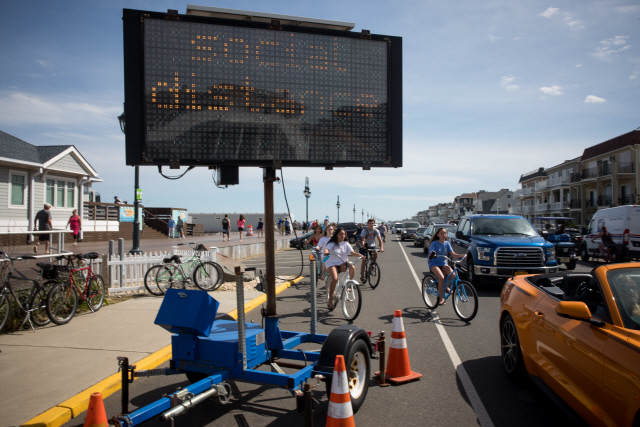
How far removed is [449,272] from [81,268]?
7.18m

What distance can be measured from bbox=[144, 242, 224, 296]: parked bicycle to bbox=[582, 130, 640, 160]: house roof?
47.8m

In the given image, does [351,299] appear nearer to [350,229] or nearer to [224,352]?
[224,352]

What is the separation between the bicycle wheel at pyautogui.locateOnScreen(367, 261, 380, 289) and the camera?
12438 mm

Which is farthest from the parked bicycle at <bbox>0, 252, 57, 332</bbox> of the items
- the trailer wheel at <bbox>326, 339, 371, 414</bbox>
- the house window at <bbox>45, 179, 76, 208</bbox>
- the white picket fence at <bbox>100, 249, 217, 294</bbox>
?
the house window at <bbox>45, 179, 76, 208</bbox>

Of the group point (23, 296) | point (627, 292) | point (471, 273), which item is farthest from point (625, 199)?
point (23, 296)

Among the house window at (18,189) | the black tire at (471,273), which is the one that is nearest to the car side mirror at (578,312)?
the black tire at (471,273)

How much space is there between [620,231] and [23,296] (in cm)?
2322

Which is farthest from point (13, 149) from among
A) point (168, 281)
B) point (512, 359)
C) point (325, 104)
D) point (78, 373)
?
point (512, 359)

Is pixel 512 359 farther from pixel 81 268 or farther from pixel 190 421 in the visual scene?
pixel 81 268

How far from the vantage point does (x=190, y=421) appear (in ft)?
13.5

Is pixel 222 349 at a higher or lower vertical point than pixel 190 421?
higher

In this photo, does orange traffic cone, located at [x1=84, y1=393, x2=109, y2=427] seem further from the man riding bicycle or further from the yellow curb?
the man riding bicycle

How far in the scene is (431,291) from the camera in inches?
360

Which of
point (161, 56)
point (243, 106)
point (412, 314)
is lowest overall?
point (412, 314)
